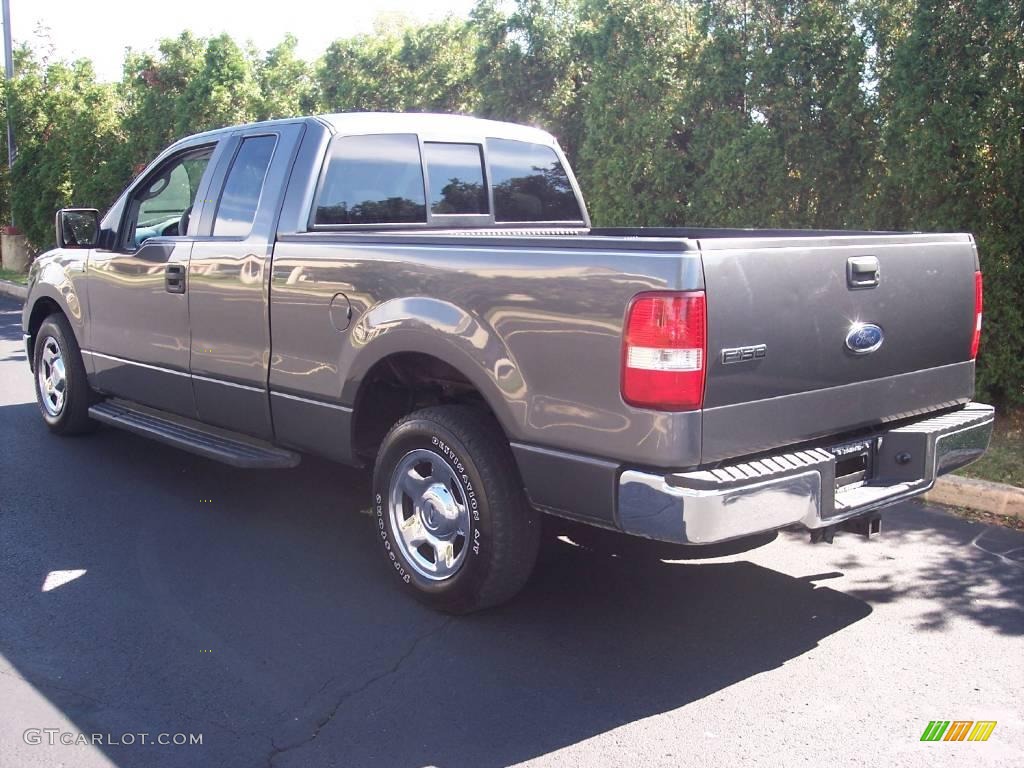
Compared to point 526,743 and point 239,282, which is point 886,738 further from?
point 239,282

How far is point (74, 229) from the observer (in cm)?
A: 683

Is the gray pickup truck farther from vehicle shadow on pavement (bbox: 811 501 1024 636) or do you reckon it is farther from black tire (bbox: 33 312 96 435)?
black tire (bbox: 33 312 96 435)

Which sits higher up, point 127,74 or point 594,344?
point 127,74

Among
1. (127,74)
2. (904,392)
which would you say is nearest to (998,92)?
(904,392)

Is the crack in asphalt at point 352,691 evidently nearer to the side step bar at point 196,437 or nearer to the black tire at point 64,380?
the side step bar at point 196,437

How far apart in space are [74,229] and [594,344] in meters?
4.59

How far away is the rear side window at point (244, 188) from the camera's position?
5.32 meters

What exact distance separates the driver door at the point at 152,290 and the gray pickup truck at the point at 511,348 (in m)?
0.03

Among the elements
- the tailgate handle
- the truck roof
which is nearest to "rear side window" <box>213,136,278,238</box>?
the truck roof

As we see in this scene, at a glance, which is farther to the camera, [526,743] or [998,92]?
[998,92]

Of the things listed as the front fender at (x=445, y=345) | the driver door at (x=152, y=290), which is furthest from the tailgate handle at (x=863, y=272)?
the driver door at (x=152, y=290)

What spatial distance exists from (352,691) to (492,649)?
615 mm

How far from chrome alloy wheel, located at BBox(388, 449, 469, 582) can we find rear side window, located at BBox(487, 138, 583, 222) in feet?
6.17

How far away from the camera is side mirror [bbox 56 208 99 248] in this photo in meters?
6.69
